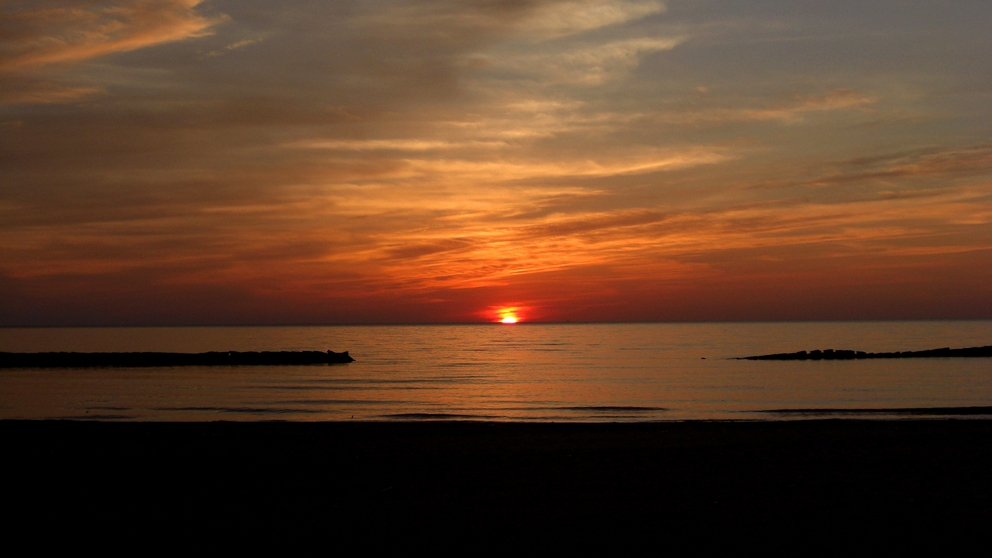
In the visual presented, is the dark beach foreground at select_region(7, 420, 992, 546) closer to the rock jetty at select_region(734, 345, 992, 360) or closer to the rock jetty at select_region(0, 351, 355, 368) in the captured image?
the rock jetty at select_region(0, 351, 355, 368)

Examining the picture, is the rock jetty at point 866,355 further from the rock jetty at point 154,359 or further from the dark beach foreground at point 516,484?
the dark beach foreground at point 516,484

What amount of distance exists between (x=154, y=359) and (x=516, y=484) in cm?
6283

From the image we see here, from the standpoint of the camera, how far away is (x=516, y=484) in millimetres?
12344

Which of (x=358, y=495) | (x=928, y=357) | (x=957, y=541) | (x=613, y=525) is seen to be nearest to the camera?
→ (x=957, y=541)

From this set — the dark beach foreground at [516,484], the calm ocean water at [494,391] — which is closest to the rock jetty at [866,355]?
the calm ocean water at [494,391]

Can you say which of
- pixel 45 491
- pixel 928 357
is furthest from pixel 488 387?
pixel 928 357

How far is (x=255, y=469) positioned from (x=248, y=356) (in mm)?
59625

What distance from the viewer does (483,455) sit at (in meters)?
15.5

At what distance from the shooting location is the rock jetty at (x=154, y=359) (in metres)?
64.2

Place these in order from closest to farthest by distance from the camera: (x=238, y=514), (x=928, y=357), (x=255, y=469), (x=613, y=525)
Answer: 1. (x=613, y=525)
2. (x=238, y=514)
3. (x=255, y=469)
4. (x=928, y=357)

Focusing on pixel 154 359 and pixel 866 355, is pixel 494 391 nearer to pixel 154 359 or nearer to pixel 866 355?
pixel 154 359

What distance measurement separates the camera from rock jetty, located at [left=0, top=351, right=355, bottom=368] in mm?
64188

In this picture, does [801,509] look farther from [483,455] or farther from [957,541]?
[483,455]

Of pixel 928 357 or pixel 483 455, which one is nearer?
pixel 483 455
